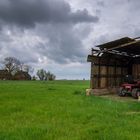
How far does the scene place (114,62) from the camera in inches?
1024

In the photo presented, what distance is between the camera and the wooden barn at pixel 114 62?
23.2 meters

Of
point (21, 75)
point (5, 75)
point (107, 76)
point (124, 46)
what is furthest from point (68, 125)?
point (21, 75)

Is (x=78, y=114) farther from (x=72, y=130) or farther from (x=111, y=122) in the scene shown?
(x=72, y=130)

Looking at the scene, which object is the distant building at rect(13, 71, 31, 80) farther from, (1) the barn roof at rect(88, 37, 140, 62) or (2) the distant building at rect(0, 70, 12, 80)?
(1) the barn roof at rect(88, 37, 140, 62)

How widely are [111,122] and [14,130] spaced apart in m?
3.61

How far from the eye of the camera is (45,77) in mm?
115562

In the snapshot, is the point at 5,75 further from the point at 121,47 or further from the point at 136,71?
the point at 121,47

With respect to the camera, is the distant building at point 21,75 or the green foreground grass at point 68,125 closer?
the green foreground grass at point 68,125

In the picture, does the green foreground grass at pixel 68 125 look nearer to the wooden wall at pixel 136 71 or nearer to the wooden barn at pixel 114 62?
the wooden barn at pixel 114 62

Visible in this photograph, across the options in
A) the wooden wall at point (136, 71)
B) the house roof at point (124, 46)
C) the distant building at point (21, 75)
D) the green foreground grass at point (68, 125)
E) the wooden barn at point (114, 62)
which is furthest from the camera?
the distant building at point (21, 75)

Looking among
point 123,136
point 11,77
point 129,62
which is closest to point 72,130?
point 123,136

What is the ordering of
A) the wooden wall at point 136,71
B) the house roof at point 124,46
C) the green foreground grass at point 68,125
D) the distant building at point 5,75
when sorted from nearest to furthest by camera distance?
the green foreground grass at point 68,125 < the house roof at point 124,46 < the wooden wall at point 136,71 < the distant building at point 5,75

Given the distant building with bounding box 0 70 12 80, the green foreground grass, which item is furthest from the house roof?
the distant building with bounding box 0 70 12 80

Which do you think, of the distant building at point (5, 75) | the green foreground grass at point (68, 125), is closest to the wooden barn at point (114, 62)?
the green foreground grass at point (68, 125)
